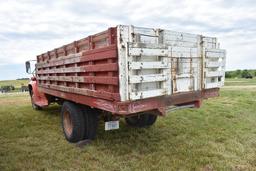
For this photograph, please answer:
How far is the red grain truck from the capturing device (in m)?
3.48

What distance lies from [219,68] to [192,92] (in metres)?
0.94

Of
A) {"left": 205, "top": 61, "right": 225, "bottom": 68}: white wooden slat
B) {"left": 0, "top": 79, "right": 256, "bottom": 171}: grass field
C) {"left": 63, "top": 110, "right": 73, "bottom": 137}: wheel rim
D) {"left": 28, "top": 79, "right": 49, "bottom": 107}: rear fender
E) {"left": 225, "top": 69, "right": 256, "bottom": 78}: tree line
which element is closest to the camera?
{"left": 0, "top": 79, "right": 256, "bottom": 171}: grass field

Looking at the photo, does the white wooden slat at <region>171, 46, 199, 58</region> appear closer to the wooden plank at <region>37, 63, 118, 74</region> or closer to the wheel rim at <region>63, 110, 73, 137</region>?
the wooden plank at <region>37, 63, 118, 74</region>

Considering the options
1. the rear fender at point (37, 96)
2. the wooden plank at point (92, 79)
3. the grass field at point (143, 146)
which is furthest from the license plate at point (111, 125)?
the rear fender at point (37, 96)

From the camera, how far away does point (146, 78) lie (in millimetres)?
3629

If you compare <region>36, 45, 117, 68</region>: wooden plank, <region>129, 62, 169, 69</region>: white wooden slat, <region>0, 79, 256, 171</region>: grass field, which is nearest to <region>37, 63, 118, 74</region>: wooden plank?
<region>36, 45, 117, 68</region>: wooden plank

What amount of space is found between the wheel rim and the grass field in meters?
0.22

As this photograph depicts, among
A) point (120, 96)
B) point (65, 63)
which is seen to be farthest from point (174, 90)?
point (65, 63)

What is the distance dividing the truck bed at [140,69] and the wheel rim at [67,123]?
40cm

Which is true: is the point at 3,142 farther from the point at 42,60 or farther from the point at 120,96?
the point at 120,96

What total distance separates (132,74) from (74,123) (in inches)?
75.3

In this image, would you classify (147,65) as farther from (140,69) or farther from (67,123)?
(67,123)

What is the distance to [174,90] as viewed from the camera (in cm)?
409

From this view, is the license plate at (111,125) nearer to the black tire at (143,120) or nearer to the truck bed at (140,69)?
the truck bed at (140,69)
